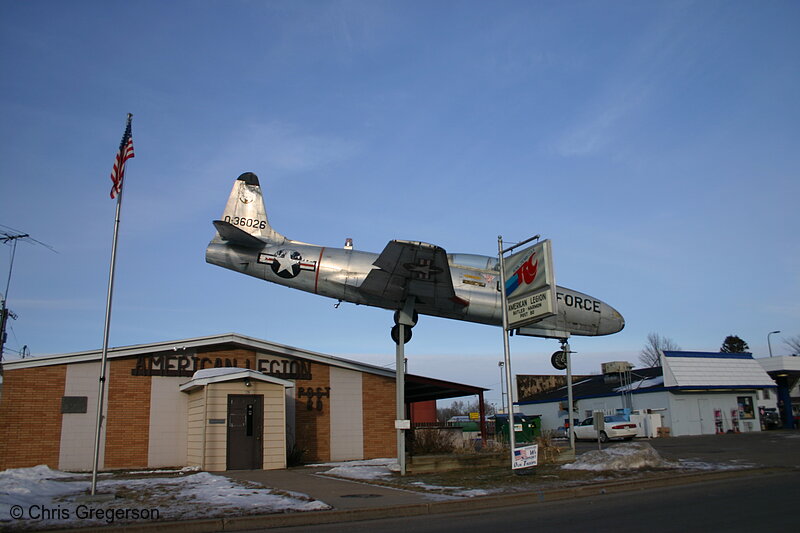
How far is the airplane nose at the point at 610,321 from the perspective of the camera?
21578mm

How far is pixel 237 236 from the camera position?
758 inches

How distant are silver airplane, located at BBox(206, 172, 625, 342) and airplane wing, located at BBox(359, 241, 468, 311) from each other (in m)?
0.03

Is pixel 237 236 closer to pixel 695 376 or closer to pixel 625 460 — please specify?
pixel 625 460

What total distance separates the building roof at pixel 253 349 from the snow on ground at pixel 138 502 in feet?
22.5

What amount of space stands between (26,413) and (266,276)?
9193 mm

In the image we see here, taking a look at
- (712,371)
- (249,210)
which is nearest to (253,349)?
(249,210)

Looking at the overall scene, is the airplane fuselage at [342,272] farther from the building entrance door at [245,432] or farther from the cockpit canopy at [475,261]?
the building entrance door at [245,432]

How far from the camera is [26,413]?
19.8 meters

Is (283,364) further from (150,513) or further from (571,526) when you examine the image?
(571,526)

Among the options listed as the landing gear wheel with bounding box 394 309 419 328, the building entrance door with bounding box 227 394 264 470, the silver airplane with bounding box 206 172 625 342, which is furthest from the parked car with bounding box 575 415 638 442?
the building entrance door with bounding box 227 394 264 470

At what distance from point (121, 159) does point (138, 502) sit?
7518mm

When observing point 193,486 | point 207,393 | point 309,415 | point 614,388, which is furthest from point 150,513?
point 614,388

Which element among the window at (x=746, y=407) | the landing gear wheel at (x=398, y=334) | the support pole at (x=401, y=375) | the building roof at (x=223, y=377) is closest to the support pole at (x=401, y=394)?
the support pole at (x=401, y=375)

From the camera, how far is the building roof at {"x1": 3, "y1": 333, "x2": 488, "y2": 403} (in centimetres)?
2045
